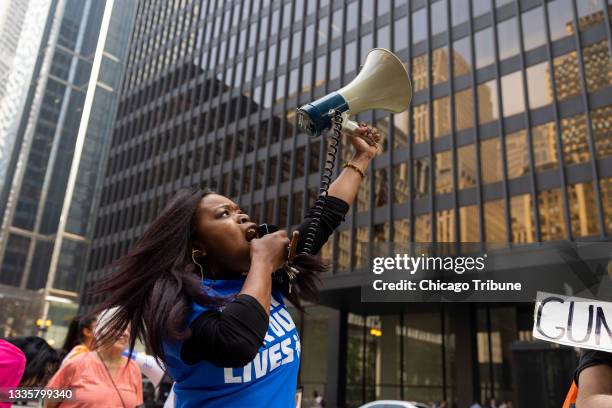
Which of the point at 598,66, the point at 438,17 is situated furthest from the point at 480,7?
the point at 598,66

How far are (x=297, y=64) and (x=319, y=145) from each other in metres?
7.55

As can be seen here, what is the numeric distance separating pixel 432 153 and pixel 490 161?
11.2 feet

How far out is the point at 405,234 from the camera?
96.6 ft

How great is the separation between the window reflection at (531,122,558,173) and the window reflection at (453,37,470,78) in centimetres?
592

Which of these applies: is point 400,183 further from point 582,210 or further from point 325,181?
point 325,181

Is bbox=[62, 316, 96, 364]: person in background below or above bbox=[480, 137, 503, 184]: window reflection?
below

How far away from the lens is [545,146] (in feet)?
83.7

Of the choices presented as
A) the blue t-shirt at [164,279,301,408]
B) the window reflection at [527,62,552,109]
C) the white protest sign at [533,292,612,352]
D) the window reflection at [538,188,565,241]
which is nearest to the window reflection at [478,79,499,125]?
the window reflection at [527,62,552,109]

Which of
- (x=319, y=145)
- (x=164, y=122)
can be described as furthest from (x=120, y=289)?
(x=164, y=122)

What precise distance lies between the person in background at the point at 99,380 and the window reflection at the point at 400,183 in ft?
87.0

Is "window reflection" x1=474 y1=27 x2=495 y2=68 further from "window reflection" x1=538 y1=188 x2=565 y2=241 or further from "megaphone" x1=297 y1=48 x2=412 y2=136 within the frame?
"megaphone" x1=297 y1=48 x2=412 y2=136

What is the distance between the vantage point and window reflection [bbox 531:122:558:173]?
25225 mm

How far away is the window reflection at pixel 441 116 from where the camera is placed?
29594 millimetres

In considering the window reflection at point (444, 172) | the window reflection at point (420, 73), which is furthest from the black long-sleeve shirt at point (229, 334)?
the window reflection at point (420, 73)
